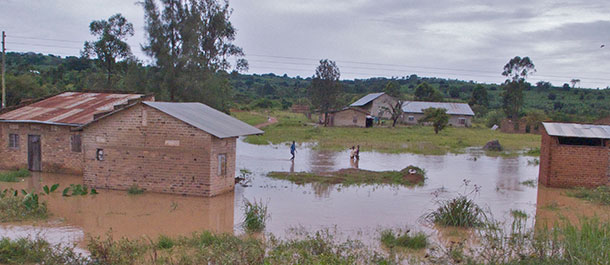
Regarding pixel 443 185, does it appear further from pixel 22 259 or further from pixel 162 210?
pixel 22 259

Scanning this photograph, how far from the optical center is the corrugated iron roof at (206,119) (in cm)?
1571

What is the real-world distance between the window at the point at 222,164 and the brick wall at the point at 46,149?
6740mm

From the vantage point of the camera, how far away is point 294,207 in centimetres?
Result: 1488

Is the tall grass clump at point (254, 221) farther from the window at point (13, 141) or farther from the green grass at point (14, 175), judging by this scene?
the window at point (13, 141)

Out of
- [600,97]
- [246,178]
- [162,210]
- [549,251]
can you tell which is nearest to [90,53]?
[246,178]

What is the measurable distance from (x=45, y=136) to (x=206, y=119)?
7.60 meters

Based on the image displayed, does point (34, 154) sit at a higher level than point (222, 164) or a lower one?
lower

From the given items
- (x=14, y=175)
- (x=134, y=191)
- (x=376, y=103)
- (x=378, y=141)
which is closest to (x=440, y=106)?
(x=376, y=103)

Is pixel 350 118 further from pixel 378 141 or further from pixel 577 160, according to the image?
pixel 577 160

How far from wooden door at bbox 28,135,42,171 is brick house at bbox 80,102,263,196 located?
4621mm

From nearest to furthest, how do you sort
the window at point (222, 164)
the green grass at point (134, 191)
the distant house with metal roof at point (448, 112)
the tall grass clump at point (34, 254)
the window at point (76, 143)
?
1. the tall grass clump at point (34, 254)
2. the green grass at point (134, 191)
3. the window at point (222, 164)
4. the window at point (76, 143)
5. the distant house with metal roof at point (448, 112)

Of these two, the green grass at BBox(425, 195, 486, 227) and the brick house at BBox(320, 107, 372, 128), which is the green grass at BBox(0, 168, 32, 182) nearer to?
the green grass at BBox(425, 195, 486, 227)

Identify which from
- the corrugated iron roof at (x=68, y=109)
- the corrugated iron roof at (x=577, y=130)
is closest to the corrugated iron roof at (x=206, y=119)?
the corrugated iron roof at (x=68, y=109)

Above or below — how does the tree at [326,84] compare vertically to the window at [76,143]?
above
